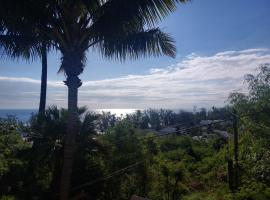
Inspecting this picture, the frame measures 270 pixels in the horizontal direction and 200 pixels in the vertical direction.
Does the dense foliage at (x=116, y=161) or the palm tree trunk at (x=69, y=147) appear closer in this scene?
the palm tree trunk at (x=69, y=147)

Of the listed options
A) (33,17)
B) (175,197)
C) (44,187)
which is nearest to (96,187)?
(44,187)

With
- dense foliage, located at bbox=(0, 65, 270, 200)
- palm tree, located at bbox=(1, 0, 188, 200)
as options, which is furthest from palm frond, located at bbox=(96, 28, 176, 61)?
dense foliage, located at bbox=(0, 65, 270, 200)

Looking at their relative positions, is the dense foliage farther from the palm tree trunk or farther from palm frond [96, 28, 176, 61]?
palm frond [96, 28, 176, 61]

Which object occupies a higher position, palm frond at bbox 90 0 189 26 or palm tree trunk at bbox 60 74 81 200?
palm frond at bbox 90 0 189 26

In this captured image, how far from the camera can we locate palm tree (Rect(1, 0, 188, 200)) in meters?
6.55

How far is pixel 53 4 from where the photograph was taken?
262 inches

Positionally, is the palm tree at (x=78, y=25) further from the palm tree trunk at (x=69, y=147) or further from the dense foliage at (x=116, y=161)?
the dense foliage at (x=116, y=161)

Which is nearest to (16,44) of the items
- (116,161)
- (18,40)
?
(18,40)

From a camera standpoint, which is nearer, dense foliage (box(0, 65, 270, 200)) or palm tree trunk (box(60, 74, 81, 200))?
palm tree trunk (box(60, 74, 81, 200))

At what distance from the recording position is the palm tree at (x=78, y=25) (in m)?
6.55

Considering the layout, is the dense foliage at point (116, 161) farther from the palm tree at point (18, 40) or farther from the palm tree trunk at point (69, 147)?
the palm tree at point (18, 40)

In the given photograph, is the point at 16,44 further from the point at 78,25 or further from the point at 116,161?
the point at 116,161

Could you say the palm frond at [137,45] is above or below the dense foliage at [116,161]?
above

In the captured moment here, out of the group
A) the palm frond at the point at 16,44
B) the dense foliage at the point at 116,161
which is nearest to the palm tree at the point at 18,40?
the palm frond at the point at 16,44
